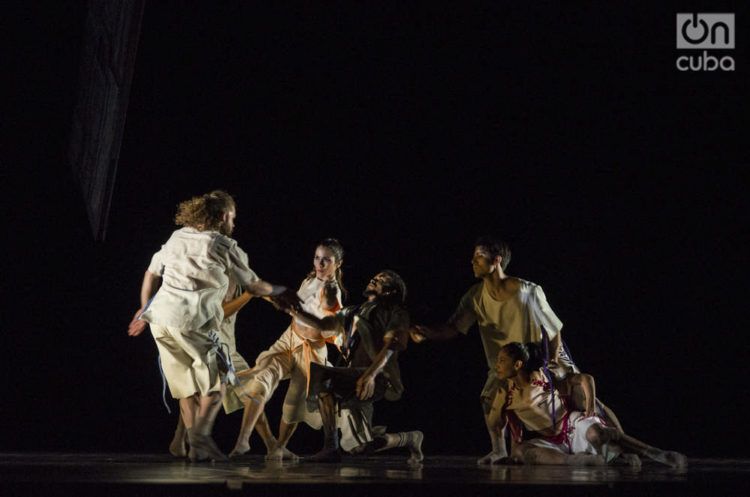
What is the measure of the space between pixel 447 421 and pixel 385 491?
5.22m

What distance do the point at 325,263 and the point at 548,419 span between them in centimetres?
137

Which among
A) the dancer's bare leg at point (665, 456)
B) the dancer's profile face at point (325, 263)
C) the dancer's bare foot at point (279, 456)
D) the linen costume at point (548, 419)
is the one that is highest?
the dancer's profile face at point (325, 263)

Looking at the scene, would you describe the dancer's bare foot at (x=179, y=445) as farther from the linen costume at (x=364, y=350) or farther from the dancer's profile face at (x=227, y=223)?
the dancer's profile face at (x=227, y=223)

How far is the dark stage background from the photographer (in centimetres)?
800

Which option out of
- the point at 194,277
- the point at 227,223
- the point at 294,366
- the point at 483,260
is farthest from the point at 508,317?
the point at 194,277

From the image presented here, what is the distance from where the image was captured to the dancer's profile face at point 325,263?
603 cm

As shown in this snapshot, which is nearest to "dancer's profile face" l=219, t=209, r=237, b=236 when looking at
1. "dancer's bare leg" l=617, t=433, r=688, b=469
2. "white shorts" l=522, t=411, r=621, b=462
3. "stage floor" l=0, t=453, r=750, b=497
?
"stage floor" l=0, t=453, r=750, b=497

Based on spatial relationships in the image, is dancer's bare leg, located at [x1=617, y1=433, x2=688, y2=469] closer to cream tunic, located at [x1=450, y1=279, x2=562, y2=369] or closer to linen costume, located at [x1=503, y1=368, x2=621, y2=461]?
linen costume, located at [x1=503, y1=368, x2=621, y2=461]

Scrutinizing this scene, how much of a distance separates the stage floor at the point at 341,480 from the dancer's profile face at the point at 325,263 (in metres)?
1.43

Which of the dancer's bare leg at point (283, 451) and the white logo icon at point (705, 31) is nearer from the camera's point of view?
the dancer's bare leg at point (283, 451)

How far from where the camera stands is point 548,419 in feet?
17.9

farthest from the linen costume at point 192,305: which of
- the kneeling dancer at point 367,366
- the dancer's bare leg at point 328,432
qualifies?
the dancer's bare leg at point 328,432

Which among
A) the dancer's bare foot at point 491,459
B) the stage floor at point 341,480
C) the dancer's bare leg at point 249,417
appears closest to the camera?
the stage floor at point 341,480

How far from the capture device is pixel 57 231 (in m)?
6.99
